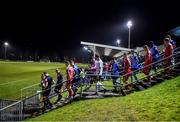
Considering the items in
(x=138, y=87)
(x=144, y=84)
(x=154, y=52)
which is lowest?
(x=138, y=87)

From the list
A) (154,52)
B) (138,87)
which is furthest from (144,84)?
(154,52)

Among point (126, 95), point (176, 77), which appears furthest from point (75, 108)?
point (176, 77)

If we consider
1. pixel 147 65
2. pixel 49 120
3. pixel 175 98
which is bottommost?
pixel 49 120

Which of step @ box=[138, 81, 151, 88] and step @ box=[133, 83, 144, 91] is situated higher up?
step @ box=[138, 81, 151, 88]

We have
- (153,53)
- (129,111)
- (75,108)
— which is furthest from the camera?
(153,53)

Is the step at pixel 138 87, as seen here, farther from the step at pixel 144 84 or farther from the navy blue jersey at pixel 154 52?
the navy blue jersey at pixel 154 52

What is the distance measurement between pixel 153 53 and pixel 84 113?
716 centimetres

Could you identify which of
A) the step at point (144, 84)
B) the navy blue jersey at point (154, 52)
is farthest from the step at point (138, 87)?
the navy blue jersey at point (154, 52)

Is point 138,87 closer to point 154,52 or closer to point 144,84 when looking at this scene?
point 144,84

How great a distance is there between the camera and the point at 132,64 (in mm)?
22484

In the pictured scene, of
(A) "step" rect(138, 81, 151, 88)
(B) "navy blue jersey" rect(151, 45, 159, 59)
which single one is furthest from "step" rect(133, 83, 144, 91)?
(B) "navy blue jersey" rect(151, 45, 159, 59)

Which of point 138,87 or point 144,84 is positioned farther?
point 144,84

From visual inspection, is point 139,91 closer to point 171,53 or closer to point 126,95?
point 126,95

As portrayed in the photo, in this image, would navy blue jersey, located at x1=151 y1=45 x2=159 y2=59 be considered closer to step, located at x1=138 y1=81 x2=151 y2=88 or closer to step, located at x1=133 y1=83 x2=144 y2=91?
step, located at x1=138 y1=81 x2=151 y2=88
